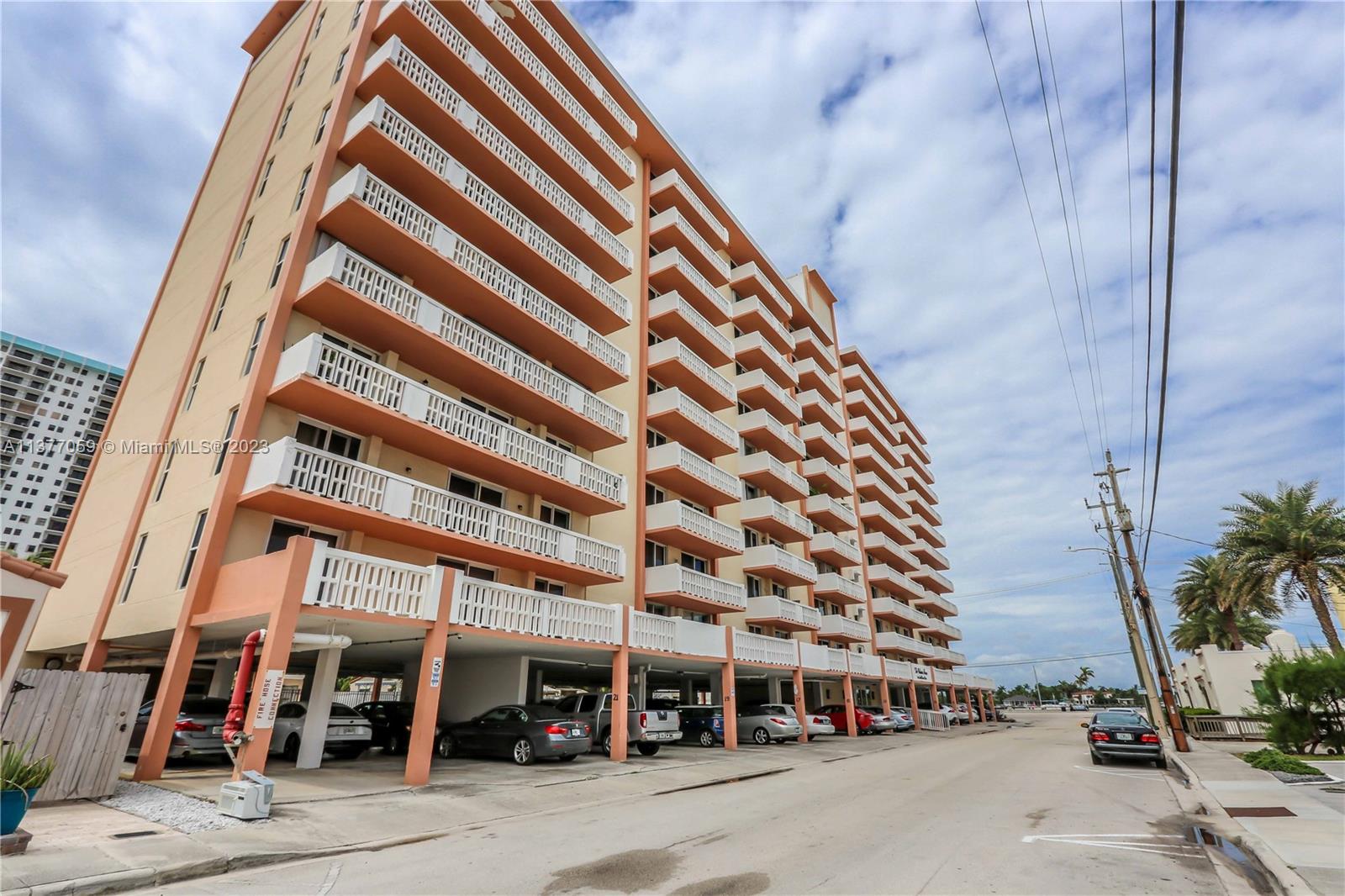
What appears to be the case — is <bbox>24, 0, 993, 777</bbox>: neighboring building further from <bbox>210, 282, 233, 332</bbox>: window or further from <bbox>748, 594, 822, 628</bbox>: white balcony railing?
<bbox>748, 594, 822, 628</bbox>: white balcony railing

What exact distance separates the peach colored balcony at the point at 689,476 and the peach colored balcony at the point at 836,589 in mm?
10957

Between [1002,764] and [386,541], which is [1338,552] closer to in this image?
[1002,764]

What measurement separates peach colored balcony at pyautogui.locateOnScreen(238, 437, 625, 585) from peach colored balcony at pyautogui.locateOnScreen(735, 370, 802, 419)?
18.3m

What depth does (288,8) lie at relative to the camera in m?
26.2

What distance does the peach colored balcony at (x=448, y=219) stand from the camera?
1650cm

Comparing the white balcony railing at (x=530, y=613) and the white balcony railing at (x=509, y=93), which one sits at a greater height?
the white balcony railing at (x=509, y=93)

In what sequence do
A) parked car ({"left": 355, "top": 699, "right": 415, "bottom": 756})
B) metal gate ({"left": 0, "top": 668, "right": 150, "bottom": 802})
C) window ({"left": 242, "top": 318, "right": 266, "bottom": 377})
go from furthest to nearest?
parked car ({"left": 355, "top": 699, "right": 415, "bottom": 756}), window ({"left": 242, "top": 318, "right": 266, "bottom": 377}), metal gate ({"left": 0, "top": 668, "right": 150, "bottom": 802})

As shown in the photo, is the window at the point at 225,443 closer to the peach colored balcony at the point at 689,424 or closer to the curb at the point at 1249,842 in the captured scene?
the peach colored balcony at the point at 689,424

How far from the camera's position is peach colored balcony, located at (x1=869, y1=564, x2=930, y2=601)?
46.1m

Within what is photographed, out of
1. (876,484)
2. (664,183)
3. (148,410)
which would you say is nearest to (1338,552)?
(876,484)

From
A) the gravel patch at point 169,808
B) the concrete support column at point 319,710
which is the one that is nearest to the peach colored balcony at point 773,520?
the concrete support column at point 319,710

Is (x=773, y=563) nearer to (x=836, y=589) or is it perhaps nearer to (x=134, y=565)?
(x=836, y=589)

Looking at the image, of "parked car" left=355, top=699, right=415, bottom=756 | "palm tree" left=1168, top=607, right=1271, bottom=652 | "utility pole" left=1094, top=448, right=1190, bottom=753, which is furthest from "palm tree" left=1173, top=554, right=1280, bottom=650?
"parked car" left=355, top=699, right=415, bottom=756

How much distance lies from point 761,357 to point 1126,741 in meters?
24.1
